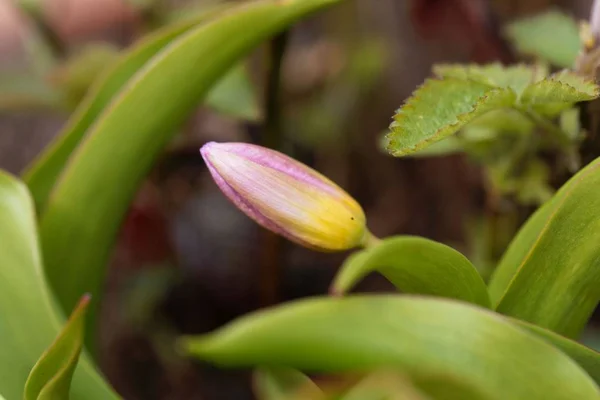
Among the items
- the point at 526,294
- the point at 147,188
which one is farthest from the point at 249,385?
the point at 526,294

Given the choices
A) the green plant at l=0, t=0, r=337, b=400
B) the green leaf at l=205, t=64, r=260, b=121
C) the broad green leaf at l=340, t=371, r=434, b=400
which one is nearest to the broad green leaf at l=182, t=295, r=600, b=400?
the broad green leaf at l=340, t=371, r=434, b=400

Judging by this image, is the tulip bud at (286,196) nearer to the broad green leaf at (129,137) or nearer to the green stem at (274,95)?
the broad green leaf at (129,137)

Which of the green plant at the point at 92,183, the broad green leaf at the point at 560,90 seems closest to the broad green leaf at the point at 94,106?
the green plant at the point at 92,183

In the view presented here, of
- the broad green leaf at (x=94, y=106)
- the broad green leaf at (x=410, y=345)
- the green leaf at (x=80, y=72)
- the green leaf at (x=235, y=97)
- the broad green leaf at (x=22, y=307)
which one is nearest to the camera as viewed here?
the broad green leaf at (x=410, y=345)

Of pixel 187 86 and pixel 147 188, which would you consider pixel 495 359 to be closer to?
pixel 187 86

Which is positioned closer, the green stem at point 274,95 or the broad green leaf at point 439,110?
the broad green leaf at point 439,110

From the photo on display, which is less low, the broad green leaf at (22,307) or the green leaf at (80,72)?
the green leaf at (80,72)

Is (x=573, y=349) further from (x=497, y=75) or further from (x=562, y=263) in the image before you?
(x=497, y=75)
